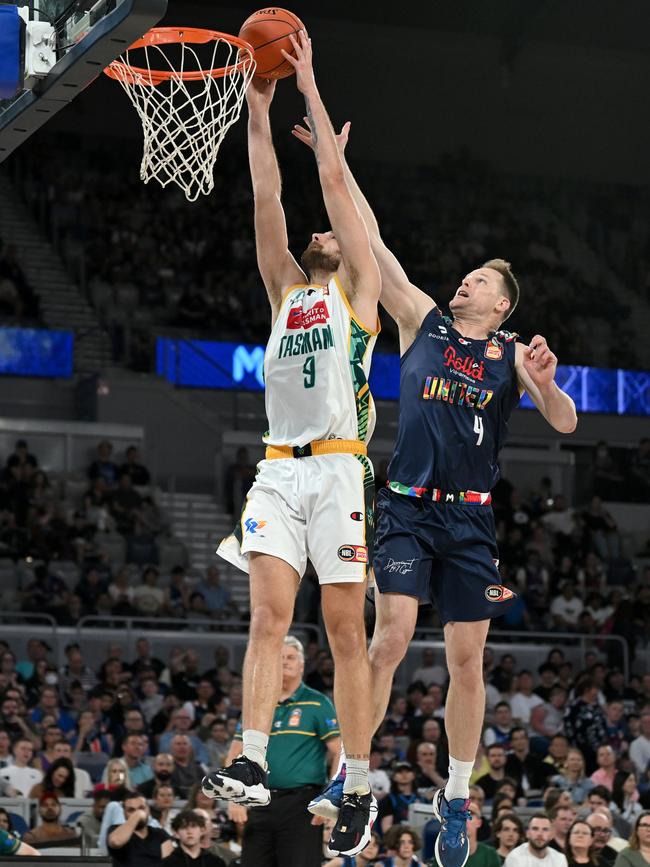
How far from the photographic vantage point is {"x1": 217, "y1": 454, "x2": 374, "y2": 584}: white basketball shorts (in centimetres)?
787

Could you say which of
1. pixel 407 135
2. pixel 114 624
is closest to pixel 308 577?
pixel 114 624

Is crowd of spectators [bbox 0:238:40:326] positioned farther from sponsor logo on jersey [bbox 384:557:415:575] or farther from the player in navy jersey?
sponsor logo on jersey [bbox 384:557:415:575]

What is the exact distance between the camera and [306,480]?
26.3 feet

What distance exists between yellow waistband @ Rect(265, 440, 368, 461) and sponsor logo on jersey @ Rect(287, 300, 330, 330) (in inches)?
25.2

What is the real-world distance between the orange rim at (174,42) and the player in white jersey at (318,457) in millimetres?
236

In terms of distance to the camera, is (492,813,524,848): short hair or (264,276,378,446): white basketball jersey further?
(492,813,524,848): short hair

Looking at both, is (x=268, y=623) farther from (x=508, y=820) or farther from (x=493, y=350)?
(x=508, y=820)

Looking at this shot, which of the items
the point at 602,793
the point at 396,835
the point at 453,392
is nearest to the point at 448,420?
the point at 453,392

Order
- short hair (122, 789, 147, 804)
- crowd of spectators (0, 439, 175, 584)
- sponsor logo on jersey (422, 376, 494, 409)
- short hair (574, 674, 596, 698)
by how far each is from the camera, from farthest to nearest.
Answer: crowd of spectators (0, 439, 175, 584) < short hair (574, 674, 596, 698) < short hair (122, 789, 147, 804) < sponsor logo on jersey (422, 376, 494, 409)

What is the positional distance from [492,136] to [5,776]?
80.5 feet

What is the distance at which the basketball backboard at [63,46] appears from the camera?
23.5 ft

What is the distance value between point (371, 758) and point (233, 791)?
8841 mm

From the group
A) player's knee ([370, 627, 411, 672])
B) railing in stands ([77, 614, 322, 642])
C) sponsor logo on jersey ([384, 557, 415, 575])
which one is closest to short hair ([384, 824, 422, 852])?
player's knee ([370, 627, 411, 672])

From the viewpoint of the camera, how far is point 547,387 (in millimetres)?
8430
